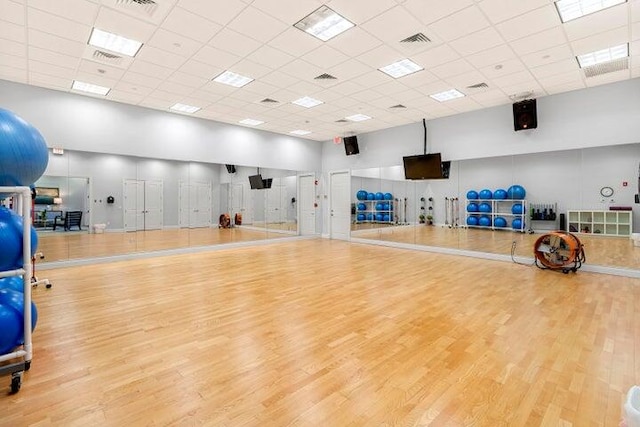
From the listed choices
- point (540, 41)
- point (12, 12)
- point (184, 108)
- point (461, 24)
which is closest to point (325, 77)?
point (461, 24)

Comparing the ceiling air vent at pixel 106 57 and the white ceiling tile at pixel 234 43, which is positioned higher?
the ceiling air vent at pixel 106 57

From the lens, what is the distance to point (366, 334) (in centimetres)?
319

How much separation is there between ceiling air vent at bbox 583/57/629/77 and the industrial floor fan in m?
2.89

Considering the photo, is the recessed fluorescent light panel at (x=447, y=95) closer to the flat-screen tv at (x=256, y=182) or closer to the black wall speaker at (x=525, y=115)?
the black wall speaker at (x=525, y=115)

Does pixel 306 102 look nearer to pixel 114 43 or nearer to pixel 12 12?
pixel 114 43

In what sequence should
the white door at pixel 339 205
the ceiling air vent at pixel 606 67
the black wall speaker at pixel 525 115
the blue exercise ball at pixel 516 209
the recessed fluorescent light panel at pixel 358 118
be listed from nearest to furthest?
the ceiling air vent at pixel 606 67 < the black wall speaker at pixel 525 115 < the blue exercise ball at pixel 516 209 < the recessed fluorescent light panel at pixel 358 118 < the white door at pixel 339 205

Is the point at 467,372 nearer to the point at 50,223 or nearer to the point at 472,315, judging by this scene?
the point at 472,315

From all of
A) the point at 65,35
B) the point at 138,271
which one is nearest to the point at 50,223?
the point at 138,271

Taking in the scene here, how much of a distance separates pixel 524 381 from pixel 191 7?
502 centimetres

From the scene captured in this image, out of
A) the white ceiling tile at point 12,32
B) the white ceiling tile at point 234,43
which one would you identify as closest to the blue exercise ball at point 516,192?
the white ceiling tile at point 234,43

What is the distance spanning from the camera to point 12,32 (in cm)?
419

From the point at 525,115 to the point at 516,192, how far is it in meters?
1.86

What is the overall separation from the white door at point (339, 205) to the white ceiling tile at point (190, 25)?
23.1 feet

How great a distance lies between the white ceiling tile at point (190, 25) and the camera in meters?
3.86
